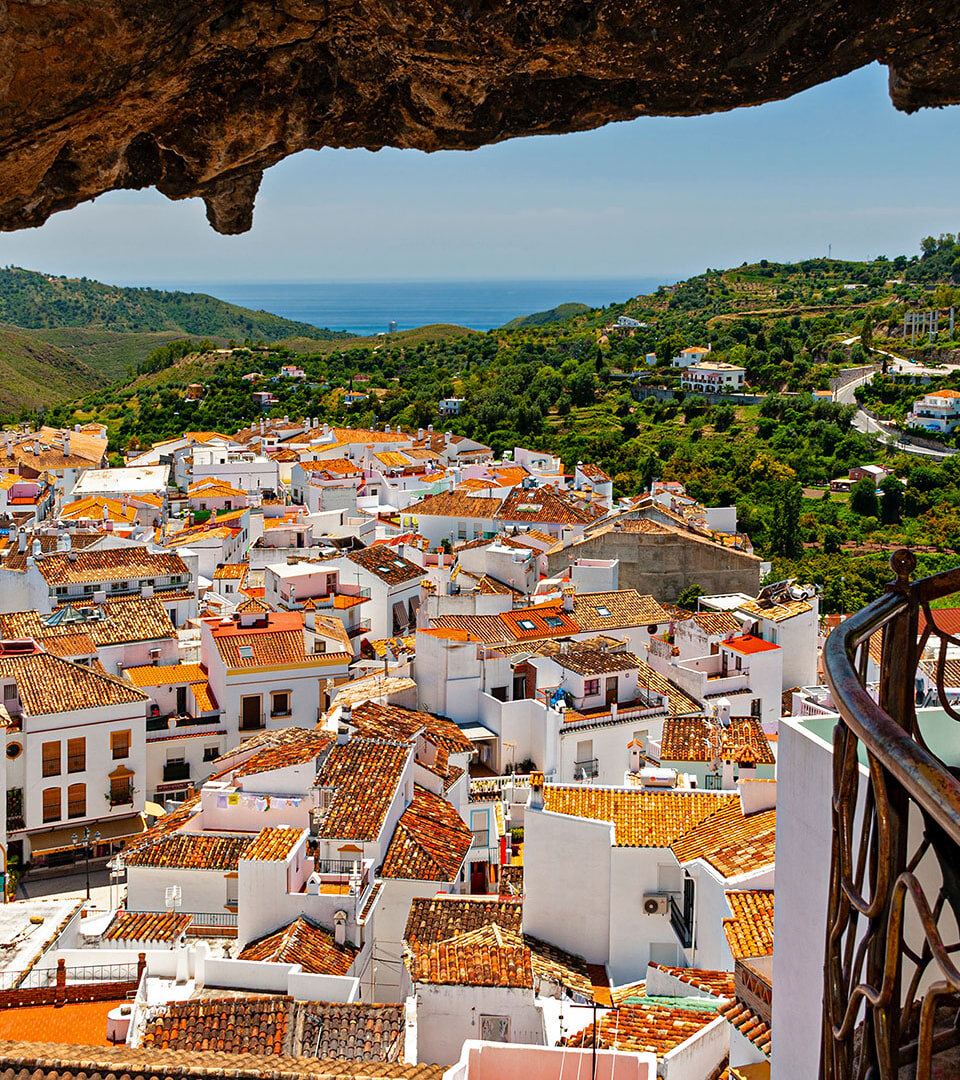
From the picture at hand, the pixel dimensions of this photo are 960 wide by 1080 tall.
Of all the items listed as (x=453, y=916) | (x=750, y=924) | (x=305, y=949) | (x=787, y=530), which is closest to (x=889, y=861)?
(x=750, y=924)

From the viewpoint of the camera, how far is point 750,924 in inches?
331

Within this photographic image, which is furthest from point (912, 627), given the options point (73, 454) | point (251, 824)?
point (73, 454)

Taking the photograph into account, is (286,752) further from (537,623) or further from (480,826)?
(537,623)

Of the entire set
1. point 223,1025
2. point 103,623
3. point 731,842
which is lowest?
point 223,1025

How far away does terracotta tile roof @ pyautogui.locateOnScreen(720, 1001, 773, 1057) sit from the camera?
6.42m

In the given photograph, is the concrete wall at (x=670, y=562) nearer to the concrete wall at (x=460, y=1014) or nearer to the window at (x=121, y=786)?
the window at (x=121, y=786)

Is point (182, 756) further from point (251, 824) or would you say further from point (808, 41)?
point (808, 41)

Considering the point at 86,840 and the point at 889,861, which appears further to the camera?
the point at 86,840

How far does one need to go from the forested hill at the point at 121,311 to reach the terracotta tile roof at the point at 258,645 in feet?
348

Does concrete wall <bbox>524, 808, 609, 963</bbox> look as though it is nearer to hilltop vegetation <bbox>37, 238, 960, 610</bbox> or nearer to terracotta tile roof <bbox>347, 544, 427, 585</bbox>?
terracotta tile roof <bbox>347, 544, 427, 585</bbox>

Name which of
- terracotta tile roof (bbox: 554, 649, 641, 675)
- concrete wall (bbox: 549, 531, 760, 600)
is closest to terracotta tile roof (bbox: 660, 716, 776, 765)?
terracotta tile roof (bbox: 554, 649, 641, 675)

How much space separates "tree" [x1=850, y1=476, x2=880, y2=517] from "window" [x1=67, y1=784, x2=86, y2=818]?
31446mm

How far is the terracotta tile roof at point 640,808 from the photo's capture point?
11.5 metres

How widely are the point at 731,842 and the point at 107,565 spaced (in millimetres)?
17971
